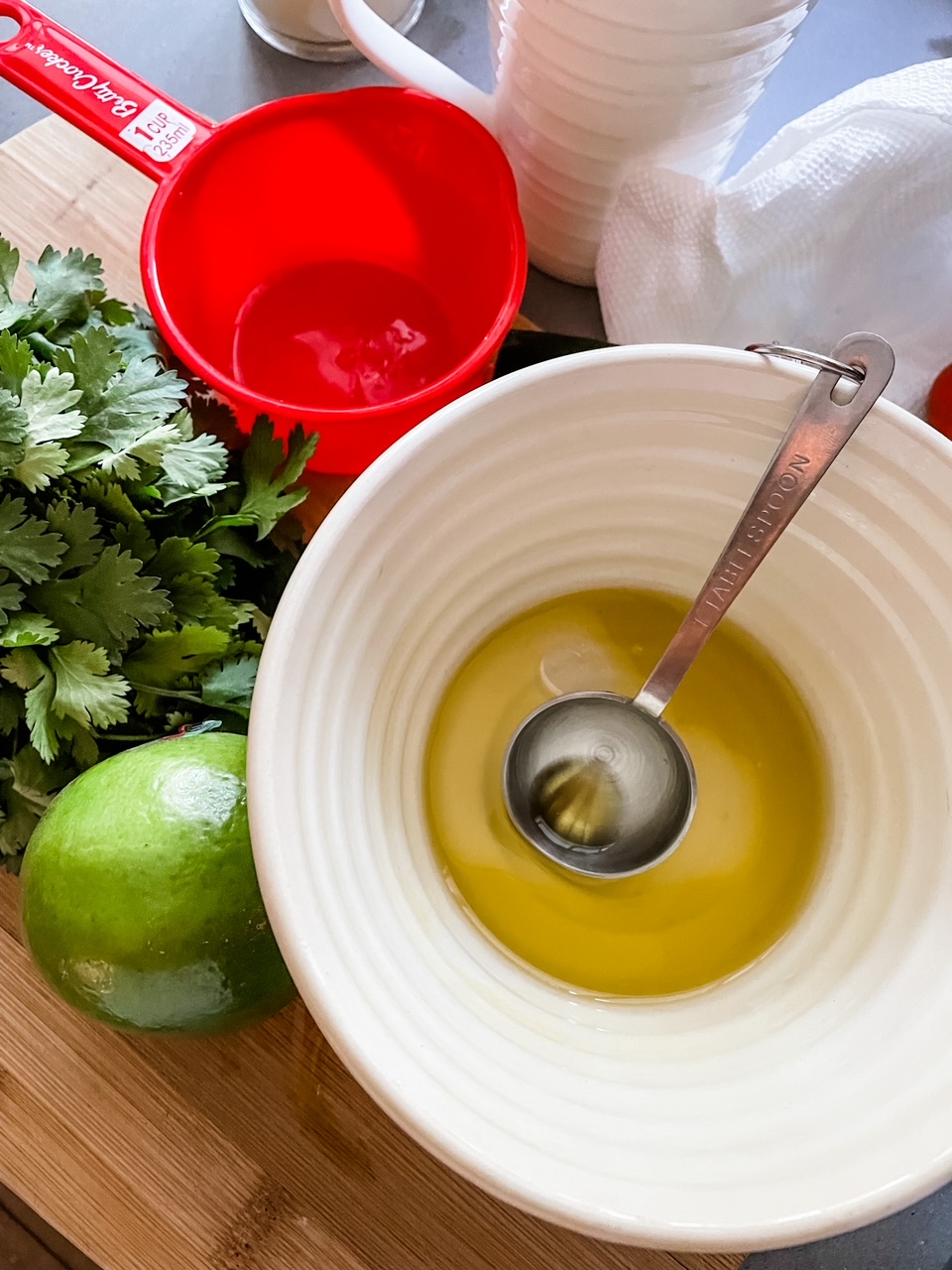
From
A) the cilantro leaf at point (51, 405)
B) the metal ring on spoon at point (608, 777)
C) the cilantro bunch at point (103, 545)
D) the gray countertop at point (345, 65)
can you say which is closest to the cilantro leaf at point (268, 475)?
the cilantro bunch at point (103, 545)

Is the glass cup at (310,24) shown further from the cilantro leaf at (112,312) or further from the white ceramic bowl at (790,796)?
the white ceramic bowl at (790,796)

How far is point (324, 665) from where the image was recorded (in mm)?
474

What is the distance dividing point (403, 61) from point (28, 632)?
48 centimetres

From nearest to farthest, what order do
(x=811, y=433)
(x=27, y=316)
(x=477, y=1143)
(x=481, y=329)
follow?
(x=477, y=1143) → (x=811, y=433) → (x=27, y=316) → (x=481, y=329)

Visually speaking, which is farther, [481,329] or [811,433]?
[481,329]

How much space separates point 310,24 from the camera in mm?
859

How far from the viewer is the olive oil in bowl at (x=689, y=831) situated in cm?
61

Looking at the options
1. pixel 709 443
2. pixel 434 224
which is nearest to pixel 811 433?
pixel 709 443

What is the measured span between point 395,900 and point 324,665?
0.13 metres

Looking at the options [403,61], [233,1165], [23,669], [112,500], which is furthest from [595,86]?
[233,1165]

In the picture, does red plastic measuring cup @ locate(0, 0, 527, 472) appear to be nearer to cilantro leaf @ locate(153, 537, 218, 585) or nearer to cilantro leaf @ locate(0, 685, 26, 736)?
cilantro leaf @ locate(153, 537, 218, 585)

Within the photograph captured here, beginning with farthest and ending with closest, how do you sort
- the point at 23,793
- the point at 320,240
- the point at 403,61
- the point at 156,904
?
the point at 320,240
the point at 403,61
the point at 23,793
the point at 156,904

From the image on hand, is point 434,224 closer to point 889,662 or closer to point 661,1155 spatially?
point 889,662

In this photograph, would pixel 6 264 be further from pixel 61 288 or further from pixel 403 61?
pixel 403 61
